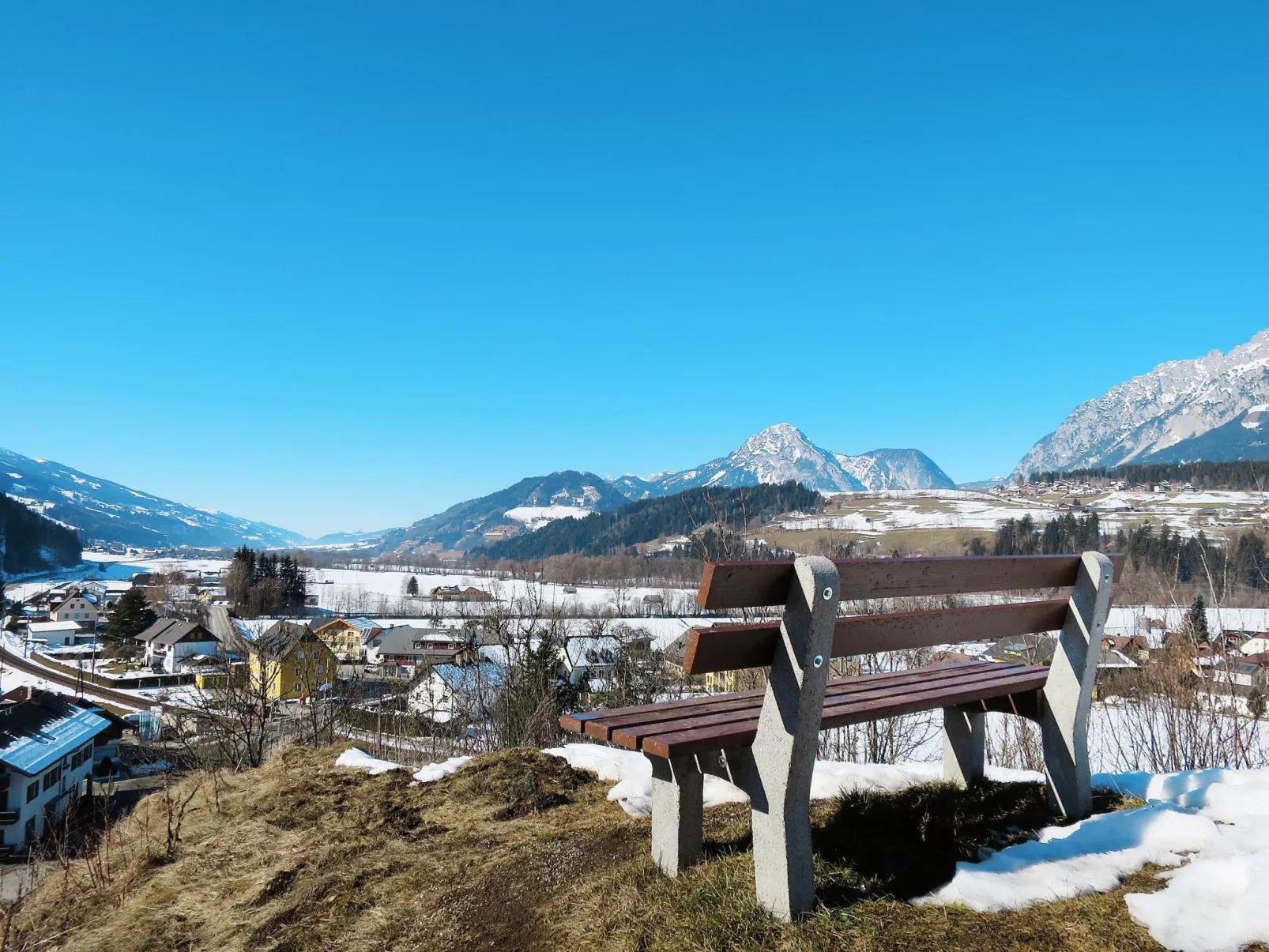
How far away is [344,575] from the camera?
165 meters

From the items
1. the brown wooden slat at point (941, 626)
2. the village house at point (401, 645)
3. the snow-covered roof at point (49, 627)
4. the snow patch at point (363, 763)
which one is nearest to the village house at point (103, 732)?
the village house at point (401, 645)

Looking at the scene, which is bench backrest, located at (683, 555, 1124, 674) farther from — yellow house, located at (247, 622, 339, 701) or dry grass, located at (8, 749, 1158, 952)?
yellow house, located at (247, 622, 339, 701)

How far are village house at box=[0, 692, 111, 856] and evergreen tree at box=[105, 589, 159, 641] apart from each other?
39.3 metres

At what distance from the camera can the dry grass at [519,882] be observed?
9.07ft

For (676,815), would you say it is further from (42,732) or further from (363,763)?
(42,732)

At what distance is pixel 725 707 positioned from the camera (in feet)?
12.3

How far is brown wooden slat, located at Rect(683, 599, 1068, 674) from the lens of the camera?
271 cm

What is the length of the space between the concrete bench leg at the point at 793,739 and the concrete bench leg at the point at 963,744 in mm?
2033

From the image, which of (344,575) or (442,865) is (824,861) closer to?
(442,865)

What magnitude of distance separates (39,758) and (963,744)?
111 ft

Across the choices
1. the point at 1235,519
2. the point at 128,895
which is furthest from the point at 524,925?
the point at 1235,519

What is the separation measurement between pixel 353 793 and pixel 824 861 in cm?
416

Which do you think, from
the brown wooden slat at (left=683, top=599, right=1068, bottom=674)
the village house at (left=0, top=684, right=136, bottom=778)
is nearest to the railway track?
the village house at (left=0, top=684, right=136, bottom=778)

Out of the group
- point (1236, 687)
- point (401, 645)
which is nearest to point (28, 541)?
point (401, 645)
